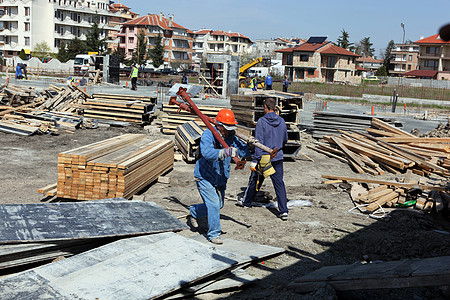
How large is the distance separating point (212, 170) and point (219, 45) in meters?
117

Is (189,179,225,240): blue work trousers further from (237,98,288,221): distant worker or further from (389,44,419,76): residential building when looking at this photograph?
(389,44,419,76): residential building

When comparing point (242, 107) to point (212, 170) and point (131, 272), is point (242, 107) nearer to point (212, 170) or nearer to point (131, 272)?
point (212, 170)

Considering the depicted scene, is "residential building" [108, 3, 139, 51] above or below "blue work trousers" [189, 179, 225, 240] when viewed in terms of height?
above

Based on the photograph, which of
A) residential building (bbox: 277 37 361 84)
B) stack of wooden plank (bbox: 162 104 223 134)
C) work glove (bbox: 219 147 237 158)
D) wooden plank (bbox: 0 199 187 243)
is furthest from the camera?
residential building (bbox: 277 37 361 84)

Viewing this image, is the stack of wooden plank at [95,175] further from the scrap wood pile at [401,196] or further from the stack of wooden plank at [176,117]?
the stack of wooden plank at [176,117]

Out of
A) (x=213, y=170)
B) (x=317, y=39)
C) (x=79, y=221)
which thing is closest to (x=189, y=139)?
(x=213, y=170)

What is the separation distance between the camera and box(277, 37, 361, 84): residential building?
255 feet

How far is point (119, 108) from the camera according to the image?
1950cm

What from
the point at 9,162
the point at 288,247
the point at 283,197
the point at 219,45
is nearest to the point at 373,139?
the point at 283,197

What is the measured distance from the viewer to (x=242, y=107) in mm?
14164

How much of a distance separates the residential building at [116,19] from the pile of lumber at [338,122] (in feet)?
226

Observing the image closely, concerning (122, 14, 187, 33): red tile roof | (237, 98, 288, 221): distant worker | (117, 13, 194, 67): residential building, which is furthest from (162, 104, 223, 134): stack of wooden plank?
(122, 14, 187, 33): red tile roof

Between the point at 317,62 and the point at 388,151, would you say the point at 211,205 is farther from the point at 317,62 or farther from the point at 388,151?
the point at 317,62

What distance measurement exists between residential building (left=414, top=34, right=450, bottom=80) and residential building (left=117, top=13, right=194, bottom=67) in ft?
147
